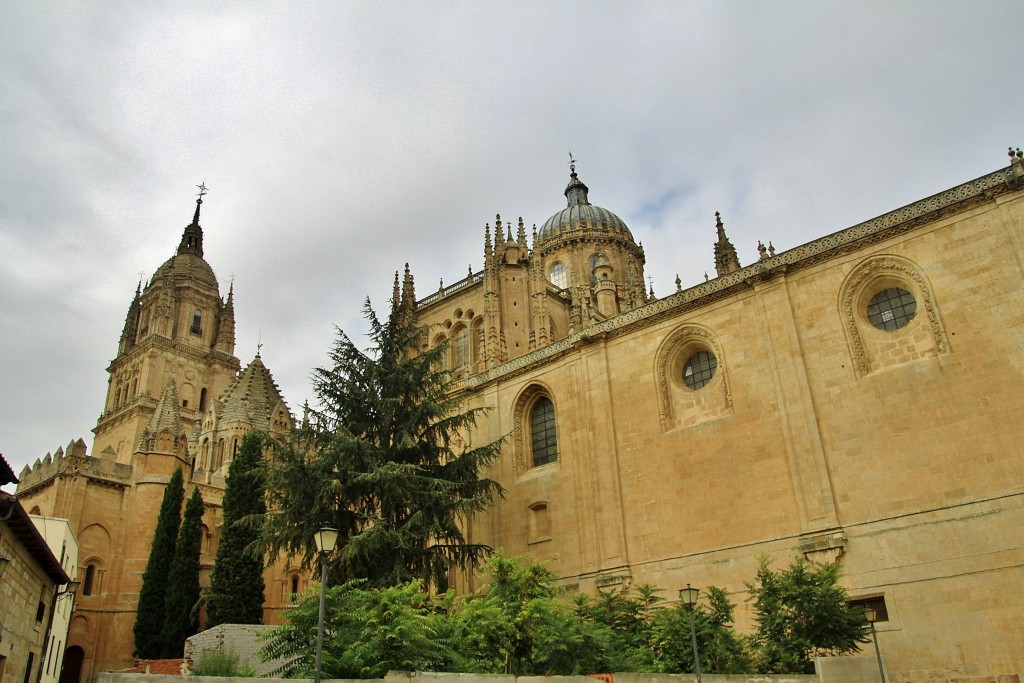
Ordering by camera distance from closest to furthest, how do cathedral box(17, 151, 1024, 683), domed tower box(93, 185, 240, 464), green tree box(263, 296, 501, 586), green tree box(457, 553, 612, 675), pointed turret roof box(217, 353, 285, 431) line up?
green tree box(457, 553, 612, 675)
cathedral box(17, 151, 1024, 683)
green tree box(263, 296, 501, 586)
pointed turret roof box(217, 353, 285, 431)
domed tower box(93, 185, 240, 464)

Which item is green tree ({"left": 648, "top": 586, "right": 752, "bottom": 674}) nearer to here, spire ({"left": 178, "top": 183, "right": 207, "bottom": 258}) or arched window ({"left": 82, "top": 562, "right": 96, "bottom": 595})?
arched window ({"left": 82, "top": 562, "right": 96, "bottom": 595})

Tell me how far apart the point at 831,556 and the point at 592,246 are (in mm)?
32509

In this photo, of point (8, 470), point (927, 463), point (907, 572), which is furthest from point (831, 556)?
point (8, 470)

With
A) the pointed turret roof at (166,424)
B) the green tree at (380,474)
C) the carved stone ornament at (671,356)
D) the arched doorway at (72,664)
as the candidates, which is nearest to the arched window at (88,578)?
the arched doorway at (72,664)

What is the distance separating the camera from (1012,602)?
15.4 m

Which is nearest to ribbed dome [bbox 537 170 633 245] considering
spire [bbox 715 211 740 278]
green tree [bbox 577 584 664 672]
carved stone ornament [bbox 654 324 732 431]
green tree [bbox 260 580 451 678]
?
spire [bbox 715 211 740 278]

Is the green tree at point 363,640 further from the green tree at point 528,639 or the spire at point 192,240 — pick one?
the spire at point 192,240

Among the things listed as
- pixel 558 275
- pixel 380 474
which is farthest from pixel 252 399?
pixel 380 474

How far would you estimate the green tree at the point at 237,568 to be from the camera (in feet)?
83.5

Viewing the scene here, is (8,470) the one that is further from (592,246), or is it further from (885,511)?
(592,246)

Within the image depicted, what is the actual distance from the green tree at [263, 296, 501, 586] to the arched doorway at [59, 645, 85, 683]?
41.2 feet

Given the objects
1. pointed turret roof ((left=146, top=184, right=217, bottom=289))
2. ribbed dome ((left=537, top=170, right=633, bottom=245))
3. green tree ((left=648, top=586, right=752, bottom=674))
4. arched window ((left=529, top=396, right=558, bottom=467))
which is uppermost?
pointed turret roof ((left=146, top=184, right=217, bottom=289))

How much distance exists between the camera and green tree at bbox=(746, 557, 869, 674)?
14.9 meters

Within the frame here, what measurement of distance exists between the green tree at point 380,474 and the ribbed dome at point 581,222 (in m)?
27.1
